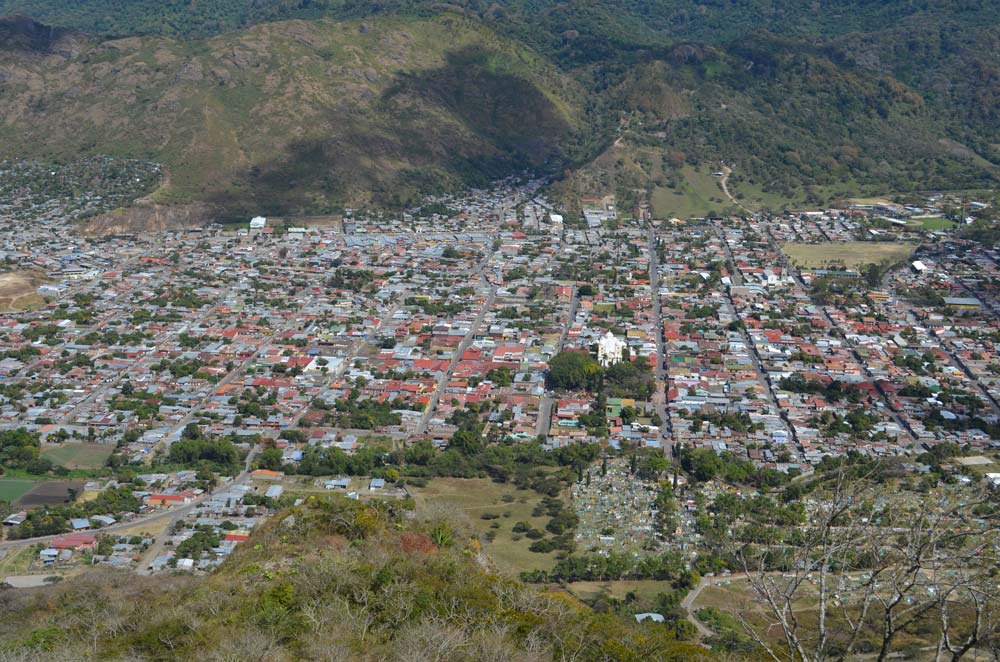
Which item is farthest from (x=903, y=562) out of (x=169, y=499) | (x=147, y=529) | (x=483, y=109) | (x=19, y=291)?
(x=483, y=109)

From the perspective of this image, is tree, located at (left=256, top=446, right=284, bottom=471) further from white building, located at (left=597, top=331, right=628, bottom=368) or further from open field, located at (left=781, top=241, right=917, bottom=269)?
open field, located at (left=781, top=241, right=917, bottom=269)

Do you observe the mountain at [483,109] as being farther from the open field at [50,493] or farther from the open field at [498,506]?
the open field at [498,506]

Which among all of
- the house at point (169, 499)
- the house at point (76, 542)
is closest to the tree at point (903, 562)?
the house at point (76, 542)

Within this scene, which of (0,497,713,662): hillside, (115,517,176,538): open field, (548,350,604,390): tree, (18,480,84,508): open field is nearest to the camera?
(0,497,713,662): hillside

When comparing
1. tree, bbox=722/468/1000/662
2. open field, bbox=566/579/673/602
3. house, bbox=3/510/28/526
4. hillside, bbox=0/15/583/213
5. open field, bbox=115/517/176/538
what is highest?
tree, bbox=722/468/1000/662

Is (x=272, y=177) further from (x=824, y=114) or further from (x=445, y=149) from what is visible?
(x=824, y=114)

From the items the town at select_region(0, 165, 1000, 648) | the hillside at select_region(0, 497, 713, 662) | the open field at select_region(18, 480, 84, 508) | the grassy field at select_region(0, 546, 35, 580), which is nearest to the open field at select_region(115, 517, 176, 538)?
the town at select_region(0, 165, 1000, 648)
